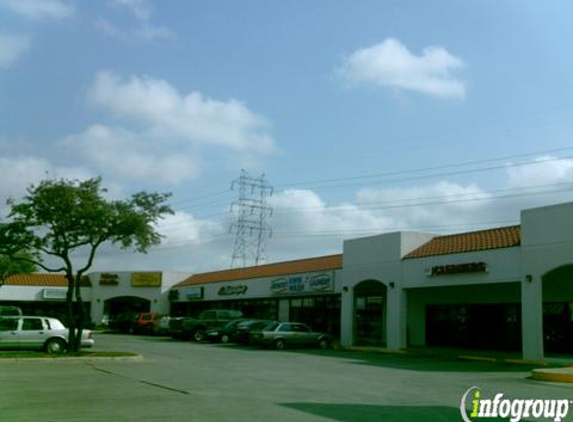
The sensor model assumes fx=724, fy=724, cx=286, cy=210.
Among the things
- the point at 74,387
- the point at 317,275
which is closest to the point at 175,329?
the point at 317,275

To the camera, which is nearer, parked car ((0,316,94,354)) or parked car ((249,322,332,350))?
parked car ((0,316,94,354))

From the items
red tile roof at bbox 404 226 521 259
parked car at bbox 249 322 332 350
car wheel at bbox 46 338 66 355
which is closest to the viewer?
car wheel at bbox 46 338 66 355

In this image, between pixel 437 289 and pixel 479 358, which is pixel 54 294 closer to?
pixel 437 289

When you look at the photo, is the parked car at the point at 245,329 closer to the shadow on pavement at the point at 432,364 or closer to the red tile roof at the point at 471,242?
the shadow on pavement at the point at 432,364

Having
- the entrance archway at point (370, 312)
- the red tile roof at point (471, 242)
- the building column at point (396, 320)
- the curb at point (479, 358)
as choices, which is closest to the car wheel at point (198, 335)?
the entrance archway at point (370, 312)

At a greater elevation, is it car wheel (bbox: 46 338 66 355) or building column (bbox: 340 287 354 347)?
building column (bbox: 340 287 354 347)

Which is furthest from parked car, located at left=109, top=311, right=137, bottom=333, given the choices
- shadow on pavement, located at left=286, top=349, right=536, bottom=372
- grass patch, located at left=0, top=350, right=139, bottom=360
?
shadow on pavement, located at left=286, top=349, right=536, bottom=372

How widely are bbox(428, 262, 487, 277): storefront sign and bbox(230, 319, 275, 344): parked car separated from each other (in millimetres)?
9726

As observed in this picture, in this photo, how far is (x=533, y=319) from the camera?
25688 mm

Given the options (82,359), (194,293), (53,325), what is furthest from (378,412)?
(194,293)

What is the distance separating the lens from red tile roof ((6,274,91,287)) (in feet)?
197

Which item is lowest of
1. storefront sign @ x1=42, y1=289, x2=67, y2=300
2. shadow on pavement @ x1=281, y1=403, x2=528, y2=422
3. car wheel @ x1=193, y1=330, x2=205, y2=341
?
shadow on pavement @ x1=281, y1=403, x2=528, y2=422

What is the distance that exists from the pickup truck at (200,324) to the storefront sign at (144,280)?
18.8 metres

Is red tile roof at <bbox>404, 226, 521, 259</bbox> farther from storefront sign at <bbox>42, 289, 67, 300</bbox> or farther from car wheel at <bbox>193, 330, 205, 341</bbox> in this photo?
storefront sign at <bbox>42, 289, 67, 300</bbox>
